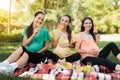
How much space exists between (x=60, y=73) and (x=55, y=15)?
76.8 ft

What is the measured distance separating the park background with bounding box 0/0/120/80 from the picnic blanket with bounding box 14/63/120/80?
8.29 m

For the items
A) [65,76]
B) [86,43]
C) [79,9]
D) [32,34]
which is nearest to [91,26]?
[86,43]

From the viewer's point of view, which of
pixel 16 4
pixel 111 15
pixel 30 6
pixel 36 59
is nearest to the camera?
pixel 36 59

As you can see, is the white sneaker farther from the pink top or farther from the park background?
the park background

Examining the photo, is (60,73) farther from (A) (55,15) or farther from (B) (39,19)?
(A) (55,15)

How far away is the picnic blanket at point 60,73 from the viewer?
4918 mm

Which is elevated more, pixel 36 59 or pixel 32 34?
pixel 32 34

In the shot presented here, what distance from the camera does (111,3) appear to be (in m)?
40.2

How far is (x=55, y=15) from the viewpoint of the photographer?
92.8 ft

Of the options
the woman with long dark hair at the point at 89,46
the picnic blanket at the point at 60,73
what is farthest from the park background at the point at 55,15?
the picnic blanket at the point at 60,73

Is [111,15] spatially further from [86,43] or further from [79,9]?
[86,43]

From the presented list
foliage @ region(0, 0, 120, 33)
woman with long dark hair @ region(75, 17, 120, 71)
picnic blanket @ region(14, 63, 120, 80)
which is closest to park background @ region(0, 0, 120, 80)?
foliage @ region(0, 0, 120, 33)

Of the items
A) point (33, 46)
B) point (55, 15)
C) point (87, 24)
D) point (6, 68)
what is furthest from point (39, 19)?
point (55, 15)

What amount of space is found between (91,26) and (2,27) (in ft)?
59.5
